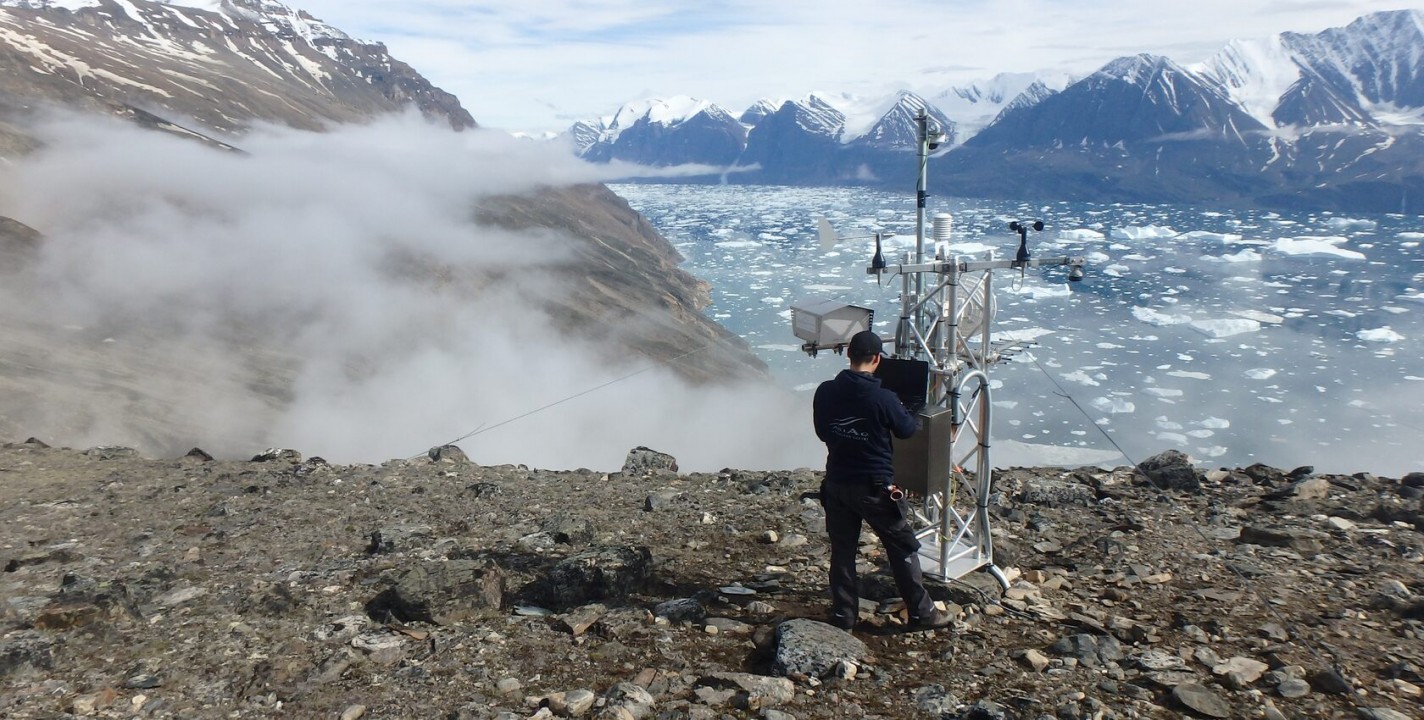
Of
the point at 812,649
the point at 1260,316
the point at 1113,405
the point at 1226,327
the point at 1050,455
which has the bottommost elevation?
the point at 1050,455

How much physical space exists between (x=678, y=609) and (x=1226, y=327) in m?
118

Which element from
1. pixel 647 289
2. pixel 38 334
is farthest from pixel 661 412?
pixel 38 334

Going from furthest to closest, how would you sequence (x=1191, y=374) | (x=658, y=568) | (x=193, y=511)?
(x=1191, y=374), (x=193, y=511), (x=658, y=568)

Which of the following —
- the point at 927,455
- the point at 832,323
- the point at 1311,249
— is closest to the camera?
the point at 927,455

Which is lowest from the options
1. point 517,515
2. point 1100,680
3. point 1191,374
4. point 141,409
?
point 1191,374

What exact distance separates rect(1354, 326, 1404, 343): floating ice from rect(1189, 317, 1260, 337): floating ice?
1081 centimetres

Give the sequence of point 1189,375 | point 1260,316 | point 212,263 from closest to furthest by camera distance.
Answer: point 1189,375 < point 212,263 < point 1260,316

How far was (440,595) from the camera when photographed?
6.25 m

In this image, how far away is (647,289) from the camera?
449 feet

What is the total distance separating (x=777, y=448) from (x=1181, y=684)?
92115 millimetres

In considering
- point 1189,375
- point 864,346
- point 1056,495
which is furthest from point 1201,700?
point 1189,375

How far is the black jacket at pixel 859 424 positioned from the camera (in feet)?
17.7

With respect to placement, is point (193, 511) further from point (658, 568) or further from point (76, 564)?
point (658, 568)

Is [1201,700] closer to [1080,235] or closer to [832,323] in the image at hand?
[832,323]
